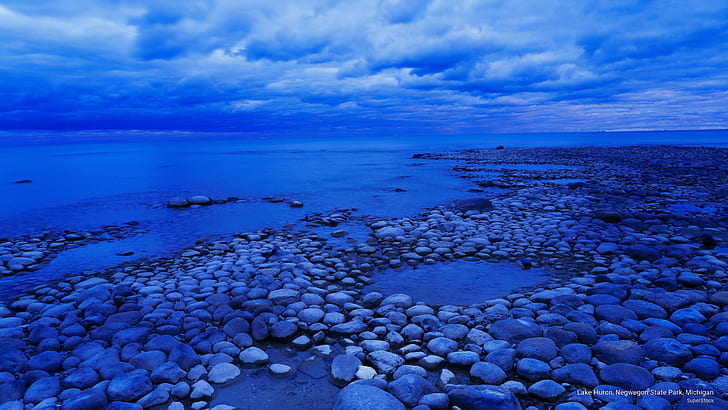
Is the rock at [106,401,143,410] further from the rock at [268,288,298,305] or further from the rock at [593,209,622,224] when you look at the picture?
the rock at [593,209,622,224]

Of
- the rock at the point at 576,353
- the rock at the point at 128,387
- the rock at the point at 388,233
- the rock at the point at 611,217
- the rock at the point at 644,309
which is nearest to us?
the rock at the point at 128,387

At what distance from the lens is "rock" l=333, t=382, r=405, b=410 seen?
11.2 ft

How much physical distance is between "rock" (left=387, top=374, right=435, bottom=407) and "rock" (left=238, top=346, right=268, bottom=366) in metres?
1.59

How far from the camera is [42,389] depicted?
381 cm

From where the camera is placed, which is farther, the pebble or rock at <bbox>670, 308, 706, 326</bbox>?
rock at <bbox>670, 308, 706, 326</bbox>

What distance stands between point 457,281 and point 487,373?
302cm

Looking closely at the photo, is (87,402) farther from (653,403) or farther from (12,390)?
(653,403)

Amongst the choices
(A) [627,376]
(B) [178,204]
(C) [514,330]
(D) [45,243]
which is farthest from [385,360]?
(B) [178,204]

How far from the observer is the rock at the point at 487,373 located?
13.1ft

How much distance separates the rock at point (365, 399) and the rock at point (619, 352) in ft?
7.89

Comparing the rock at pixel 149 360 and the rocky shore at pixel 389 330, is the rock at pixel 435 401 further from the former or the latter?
the rock at pixel 149 360

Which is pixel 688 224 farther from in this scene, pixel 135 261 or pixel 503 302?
pixel 135 261

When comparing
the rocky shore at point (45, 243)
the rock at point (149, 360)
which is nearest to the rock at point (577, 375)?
the rock at point (149, 360)

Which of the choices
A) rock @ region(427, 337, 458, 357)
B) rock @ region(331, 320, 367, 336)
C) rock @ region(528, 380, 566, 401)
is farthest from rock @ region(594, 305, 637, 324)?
rock @ region(331, 320, 367, 336)
